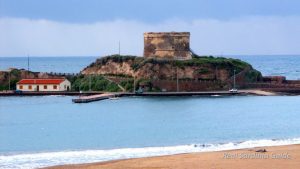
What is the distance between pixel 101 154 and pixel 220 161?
683 cm

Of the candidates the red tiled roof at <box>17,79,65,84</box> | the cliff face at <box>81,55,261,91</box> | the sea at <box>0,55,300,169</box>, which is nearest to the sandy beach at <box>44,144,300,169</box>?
the sea at <box>0,55,300,169</box>

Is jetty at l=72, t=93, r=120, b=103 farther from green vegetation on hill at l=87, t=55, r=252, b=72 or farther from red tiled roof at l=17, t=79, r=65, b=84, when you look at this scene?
green vegetation on hill at l=87, t=55, r=252, b=72

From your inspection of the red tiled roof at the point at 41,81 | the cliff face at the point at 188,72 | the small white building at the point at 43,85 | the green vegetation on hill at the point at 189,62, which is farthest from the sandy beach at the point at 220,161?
the green vegetation on hill at the point at 189,62

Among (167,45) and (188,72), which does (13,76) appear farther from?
(188,72)

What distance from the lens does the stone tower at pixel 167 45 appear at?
93.1 metres

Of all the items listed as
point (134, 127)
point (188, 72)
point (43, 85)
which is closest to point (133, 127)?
point (134, 127)

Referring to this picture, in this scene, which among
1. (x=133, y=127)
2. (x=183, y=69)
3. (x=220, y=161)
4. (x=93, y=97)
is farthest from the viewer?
(x=183, y=69)

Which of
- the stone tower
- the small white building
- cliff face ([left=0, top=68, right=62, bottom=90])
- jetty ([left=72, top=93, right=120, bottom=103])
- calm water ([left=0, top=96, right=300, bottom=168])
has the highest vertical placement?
the stone tower

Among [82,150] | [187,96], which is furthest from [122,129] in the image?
[187,96]

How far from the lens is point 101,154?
37250 mm

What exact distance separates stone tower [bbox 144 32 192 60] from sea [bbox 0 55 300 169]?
15.7 metres

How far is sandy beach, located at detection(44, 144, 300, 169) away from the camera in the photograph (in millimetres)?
31459

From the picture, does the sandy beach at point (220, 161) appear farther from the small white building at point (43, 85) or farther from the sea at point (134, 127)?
the small white building at point (43, 85)

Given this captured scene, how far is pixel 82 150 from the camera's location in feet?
128
